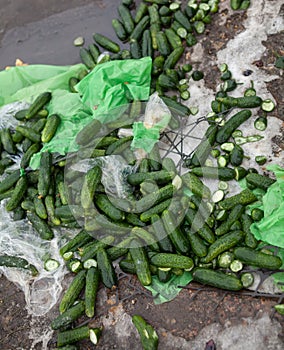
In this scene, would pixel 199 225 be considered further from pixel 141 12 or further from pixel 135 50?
pixel 141 12

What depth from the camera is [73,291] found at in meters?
4.73

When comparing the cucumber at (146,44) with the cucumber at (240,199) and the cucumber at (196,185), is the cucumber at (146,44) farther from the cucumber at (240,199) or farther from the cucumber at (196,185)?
the cucumber at (240,199)

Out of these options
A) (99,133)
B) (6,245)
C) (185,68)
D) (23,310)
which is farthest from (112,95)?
(23,310)

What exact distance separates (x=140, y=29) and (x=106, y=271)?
3.56m

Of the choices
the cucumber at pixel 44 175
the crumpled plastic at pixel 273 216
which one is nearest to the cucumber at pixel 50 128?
the cucumber at pixel 44 175

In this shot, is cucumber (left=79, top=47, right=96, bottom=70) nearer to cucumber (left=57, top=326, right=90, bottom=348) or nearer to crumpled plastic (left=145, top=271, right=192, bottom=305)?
crumpled plastic (left=145, top=271, right=192, bottom=305)

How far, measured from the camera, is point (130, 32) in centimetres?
663

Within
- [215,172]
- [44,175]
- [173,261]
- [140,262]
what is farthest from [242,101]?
[44,175]

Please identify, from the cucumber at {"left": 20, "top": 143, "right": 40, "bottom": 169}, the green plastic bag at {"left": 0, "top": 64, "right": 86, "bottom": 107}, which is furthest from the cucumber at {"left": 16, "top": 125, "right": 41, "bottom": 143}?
the green plastic bag at {"left": 0, "top": 64, "right": 86, "bottom": 107}

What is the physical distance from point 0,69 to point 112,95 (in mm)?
2488

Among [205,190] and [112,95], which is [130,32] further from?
[205,190]

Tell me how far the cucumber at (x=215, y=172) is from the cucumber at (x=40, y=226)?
69.2 inches

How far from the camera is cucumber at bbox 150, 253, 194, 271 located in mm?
4508

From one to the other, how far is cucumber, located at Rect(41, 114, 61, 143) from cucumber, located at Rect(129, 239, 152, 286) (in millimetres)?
1799
